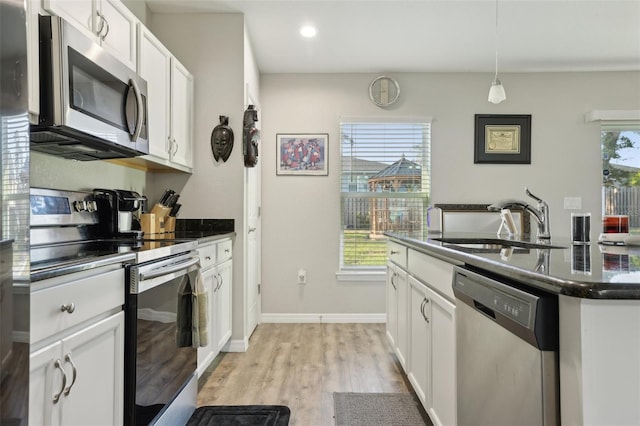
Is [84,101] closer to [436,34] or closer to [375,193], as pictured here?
[436,34]

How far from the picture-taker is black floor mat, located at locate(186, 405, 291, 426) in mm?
1841

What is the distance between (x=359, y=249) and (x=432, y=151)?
4.20 ft

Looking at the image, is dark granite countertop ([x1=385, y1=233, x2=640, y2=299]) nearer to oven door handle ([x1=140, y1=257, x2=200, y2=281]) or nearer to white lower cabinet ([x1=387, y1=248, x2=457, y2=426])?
white lower cabinet ([x1=387, y1=248, x2=457, y2=426])

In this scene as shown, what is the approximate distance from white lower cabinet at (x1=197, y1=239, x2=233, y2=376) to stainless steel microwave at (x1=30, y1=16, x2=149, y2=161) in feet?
2.34

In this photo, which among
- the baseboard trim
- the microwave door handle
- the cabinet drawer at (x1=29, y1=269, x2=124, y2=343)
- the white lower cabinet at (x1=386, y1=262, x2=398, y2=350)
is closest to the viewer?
the cabinet drawer at (x1=29, y1=269, x2=124, y2=343)

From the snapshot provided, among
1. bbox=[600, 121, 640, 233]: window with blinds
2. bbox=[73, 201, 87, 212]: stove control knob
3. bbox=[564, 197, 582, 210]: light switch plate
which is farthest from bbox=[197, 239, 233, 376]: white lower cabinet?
bbox=[600, 121, 640, 233]: window with blinds

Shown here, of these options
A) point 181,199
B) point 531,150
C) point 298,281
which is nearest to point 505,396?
point 181,199

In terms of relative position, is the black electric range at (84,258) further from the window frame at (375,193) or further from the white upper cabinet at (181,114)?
the window frame at (375,193)

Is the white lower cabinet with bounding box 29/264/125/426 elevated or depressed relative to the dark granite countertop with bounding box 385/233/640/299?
depressed

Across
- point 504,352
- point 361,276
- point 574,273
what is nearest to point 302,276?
point 361,276

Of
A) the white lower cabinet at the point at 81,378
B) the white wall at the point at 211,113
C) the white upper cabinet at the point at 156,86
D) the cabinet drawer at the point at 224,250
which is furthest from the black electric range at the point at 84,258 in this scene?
the white wall at the point at 211,113

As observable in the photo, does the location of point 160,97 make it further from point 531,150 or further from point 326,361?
point 531,150

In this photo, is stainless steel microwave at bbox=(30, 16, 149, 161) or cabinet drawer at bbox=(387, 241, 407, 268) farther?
cabinet drawer at bbox=(387, 241, 407, 268)

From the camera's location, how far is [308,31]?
3043mm
